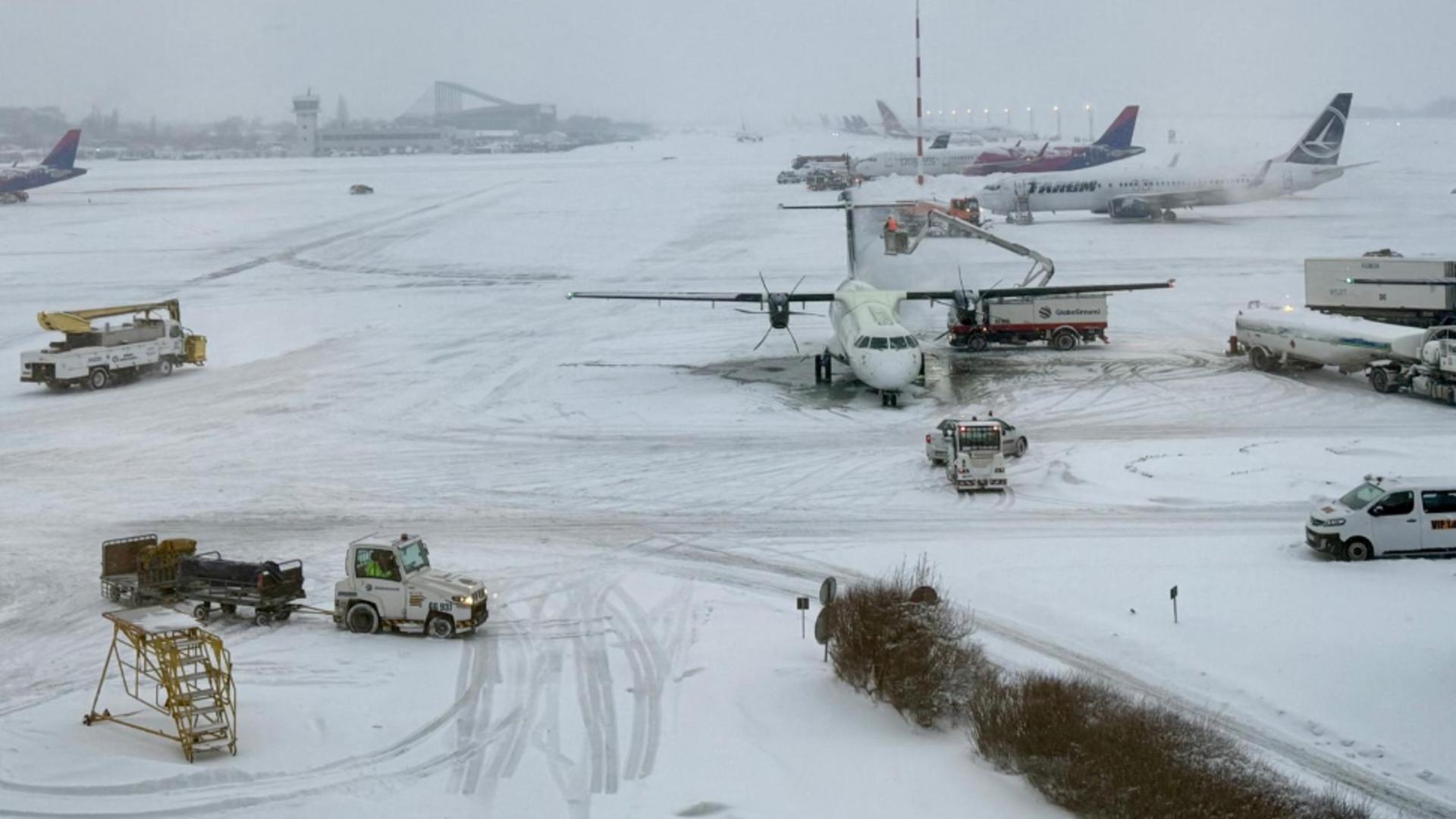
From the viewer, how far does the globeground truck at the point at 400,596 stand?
917 inches

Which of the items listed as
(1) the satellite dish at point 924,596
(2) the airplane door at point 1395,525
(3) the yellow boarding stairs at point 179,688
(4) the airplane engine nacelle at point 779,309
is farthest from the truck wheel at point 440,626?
(4) the airplane engine nacelle at point 779,309

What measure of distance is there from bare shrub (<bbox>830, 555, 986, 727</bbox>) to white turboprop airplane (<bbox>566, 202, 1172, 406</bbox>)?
1978 centimetres

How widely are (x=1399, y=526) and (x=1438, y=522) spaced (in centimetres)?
71

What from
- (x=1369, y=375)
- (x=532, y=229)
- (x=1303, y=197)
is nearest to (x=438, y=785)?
(x=1369, y=375)

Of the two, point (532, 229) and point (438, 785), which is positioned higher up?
point (532, 229)

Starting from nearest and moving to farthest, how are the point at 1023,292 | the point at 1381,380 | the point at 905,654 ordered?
the point at 905,654 < the point at 1381,380 < the point at 1023,292

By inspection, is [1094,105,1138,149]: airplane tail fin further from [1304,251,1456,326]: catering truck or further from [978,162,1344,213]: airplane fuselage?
[1304,251,1456,326]: catering truck

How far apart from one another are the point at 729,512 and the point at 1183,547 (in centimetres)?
984

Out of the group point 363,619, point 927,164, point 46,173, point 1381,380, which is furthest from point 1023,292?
point 46,173

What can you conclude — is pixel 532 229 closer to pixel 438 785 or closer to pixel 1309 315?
pixel 1309 315

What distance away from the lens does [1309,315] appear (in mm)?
45062

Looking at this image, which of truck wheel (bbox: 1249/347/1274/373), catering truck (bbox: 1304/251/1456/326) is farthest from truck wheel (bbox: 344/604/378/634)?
catering truck (bbox: 1304/251/1456/326)

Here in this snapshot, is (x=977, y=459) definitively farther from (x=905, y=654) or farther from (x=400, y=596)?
(x=400, y=596)

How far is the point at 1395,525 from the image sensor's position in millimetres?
25953
